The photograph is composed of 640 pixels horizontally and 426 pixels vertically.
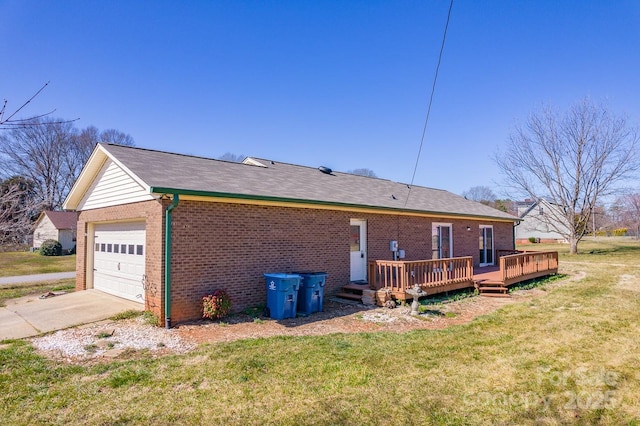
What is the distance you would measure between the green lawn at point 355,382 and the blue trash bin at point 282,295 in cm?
162

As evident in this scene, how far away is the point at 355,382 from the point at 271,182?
7.24m

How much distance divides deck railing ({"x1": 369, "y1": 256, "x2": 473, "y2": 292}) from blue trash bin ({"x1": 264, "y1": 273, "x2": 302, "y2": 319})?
288 cm

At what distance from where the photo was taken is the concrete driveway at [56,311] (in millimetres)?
7836

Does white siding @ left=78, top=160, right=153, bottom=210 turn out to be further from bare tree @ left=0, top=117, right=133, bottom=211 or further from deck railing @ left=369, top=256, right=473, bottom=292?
bare tree @ left=0, top=117, right=133, bottom=211

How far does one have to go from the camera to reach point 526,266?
1433 centimetres

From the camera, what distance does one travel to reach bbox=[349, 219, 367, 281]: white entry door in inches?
472

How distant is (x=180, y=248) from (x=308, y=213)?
3852mm

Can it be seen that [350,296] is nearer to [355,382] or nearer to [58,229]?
[355,382]

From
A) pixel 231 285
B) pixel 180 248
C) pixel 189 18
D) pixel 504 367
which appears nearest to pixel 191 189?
pixel 180 248

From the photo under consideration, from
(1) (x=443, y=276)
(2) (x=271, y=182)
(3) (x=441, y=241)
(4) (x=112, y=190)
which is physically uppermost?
(2) (x=271, y=182)

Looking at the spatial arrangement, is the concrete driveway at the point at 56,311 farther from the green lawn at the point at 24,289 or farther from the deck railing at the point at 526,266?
the deck railing at the point at 526,266

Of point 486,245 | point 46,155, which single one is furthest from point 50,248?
point 486,245

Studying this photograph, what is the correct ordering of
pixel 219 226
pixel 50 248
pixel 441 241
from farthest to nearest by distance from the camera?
1. pixel 50 248
2. pixel 441 241
3. pixel 219 226

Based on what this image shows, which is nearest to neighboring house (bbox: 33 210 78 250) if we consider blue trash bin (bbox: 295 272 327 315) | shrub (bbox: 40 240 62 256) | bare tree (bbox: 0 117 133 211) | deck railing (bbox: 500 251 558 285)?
bare tree (bbox: 0 117 133 211)
